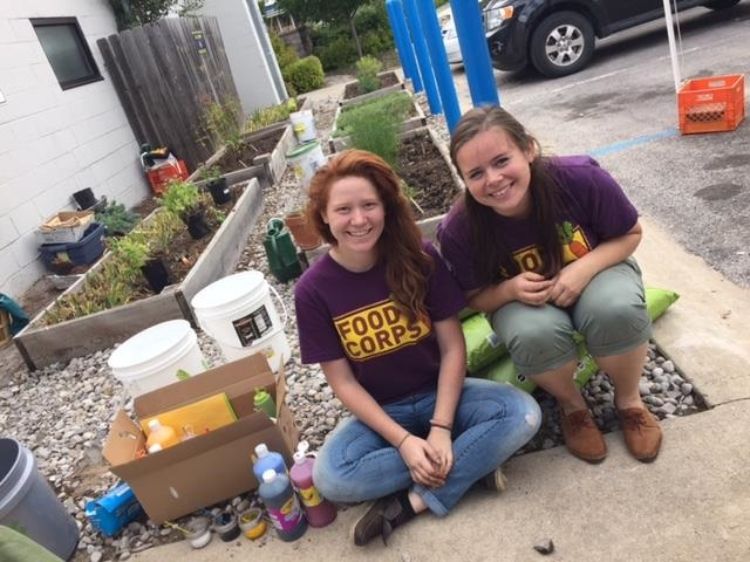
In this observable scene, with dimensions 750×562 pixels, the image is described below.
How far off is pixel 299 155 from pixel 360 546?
139 inches

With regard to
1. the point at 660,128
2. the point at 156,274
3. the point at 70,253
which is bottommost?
the point at 660,128

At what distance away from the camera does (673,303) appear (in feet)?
8.24

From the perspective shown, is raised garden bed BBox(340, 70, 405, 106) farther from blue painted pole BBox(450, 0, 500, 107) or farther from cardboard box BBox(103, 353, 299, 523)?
cardboard box BBox(103, 353, 299, 523)

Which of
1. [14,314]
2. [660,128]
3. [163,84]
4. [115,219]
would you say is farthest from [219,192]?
[660,128]

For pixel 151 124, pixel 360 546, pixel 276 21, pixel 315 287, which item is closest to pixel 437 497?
pixel 360 546

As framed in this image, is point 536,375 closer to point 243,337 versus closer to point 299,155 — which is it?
point 243,337

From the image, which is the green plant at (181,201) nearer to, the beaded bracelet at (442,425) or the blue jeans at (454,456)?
the blue jeans at (454,456)

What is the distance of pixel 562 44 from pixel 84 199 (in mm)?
5863

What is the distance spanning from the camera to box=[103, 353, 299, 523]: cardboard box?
209cm

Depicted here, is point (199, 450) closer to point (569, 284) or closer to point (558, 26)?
point (569, 284)

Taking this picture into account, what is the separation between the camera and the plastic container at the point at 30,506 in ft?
6.64

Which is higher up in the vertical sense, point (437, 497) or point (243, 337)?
point (243, 337)

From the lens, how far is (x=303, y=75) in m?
15.5

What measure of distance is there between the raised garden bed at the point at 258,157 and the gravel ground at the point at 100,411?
7.42 feet
